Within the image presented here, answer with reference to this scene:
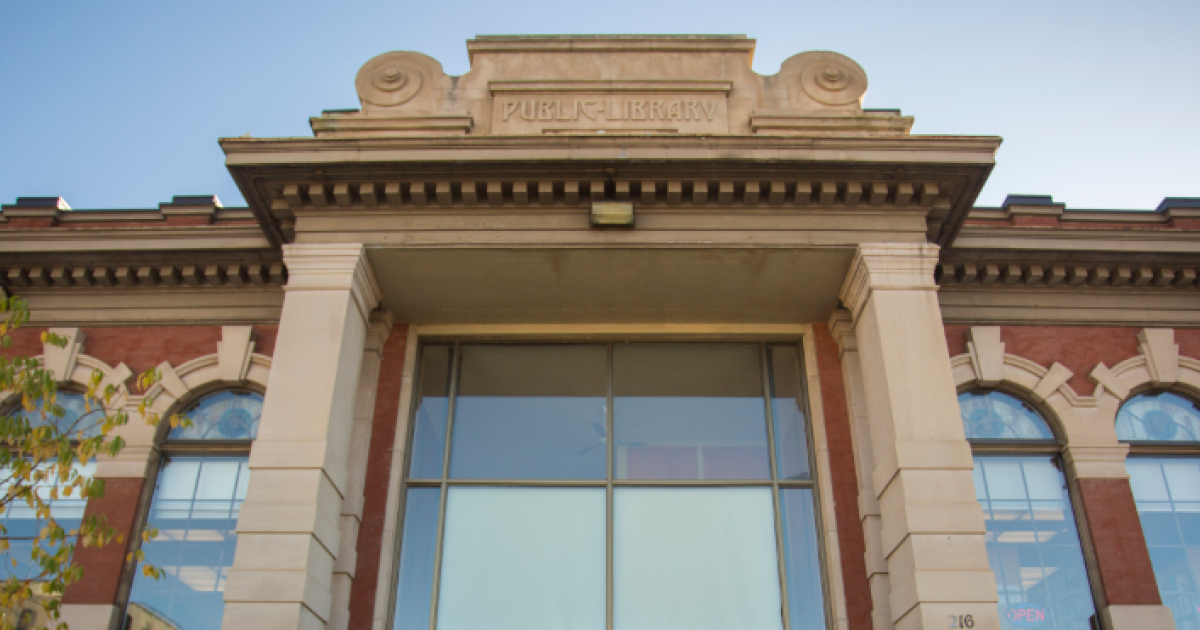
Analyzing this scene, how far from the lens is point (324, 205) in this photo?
11469 mm

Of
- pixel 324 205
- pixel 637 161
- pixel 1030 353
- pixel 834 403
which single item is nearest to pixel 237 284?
pixel 324 205

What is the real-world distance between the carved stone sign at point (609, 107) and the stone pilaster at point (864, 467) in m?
3.12

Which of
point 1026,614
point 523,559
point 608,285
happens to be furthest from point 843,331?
point 523,559

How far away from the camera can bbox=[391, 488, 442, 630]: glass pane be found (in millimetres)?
11000

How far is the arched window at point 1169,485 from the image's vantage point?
1118 centimetres

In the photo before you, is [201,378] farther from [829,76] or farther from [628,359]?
[829,76]

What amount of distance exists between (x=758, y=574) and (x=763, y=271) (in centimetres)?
360

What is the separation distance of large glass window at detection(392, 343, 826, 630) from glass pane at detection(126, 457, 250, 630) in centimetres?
210

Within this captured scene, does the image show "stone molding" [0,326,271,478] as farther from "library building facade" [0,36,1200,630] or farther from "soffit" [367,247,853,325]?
"soffit" [367,247,853,325]

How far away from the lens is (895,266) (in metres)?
11.1

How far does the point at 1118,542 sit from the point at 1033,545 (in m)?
0.93

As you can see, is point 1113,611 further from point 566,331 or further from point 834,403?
point 566,331

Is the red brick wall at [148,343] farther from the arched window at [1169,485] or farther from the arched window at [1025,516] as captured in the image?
the arched window at [1169,485]

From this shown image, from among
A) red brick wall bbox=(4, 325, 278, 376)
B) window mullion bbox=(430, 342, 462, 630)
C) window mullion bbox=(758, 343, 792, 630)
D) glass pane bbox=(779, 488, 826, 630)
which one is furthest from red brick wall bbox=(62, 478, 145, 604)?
glass pane bbox=(779, 488, 826, 630)
